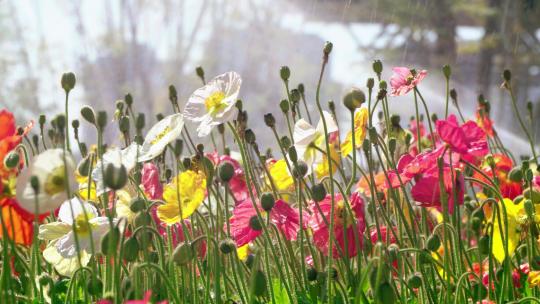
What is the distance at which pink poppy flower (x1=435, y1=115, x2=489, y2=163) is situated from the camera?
839 millimetres

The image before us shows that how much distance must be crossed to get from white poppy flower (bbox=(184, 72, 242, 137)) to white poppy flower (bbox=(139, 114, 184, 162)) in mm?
26

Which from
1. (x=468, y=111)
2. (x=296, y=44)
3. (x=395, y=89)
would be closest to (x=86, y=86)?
(x=296, y=44)

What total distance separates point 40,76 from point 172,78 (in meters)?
1.36

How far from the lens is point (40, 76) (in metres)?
9.16

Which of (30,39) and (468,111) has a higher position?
(30,39)

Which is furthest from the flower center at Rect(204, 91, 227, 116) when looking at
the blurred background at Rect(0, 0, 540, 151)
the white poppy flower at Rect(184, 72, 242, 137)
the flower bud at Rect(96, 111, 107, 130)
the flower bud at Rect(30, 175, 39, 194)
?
the blurred background at Rect(0, 0, 540, 151)

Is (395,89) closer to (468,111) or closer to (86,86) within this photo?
(468,111)

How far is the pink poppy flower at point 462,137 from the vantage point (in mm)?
839

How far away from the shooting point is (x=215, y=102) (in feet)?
2.98

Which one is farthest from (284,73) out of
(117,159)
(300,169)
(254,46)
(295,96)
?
(254,46)

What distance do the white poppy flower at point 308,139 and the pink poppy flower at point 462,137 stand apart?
12 centimetres

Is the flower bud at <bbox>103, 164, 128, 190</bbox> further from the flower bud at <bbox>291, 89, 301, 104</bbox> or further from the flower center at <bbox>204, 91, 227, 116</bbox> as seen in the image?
the flower bud at <bbox>291, 89, 301, 104</bbox>

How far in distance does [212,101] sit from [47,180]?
0.30 m

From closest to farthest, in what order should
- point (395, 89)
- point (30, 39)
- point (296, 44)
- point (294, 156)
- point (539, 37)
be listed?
point (294, 156), point (395, 89), point (539, 37), point (296, 44), point (30, 39)
